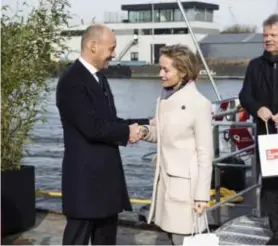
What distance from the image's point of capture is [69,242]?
375cm

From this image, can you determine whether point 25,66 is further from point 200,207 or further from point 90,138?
point 200,207

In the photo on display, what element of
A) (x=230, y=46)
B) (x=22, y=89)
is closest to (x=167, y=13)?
(x=22, y=89)

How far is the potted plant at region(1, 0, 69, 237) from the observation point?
5.24 metres

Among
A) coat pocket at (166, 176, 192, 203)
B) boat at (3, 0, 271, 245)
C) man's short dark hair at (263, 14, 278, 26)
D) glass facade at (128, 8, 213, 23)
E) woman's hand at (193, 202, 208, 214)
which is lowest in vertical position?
boat at (3, 0, 271, 245)

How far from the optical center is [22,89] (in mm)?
5359

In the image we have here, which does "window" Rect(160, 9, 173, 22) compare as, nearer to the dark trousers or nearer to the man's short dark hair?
the man's short dark hair

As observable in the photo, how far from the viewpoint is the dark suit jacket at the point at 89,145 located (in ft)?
11.5

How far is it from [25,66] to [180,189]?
2.26 meters

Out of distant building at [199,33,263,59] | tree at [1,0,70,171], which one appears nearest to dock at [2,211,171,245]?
tree at [1,0,70,171]

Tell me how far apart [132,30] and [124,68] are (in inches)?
230

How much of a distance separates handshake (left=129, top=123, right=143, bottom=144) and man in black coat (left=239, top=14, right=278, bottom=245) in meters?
0.96

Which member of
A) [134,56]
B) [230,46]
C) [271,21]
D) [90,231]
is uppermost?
[271,21]

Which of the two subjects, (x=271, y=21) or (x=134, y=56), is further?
(x=134, y=56)

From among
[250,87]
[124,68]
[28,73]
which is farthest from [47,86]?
[124,68]
